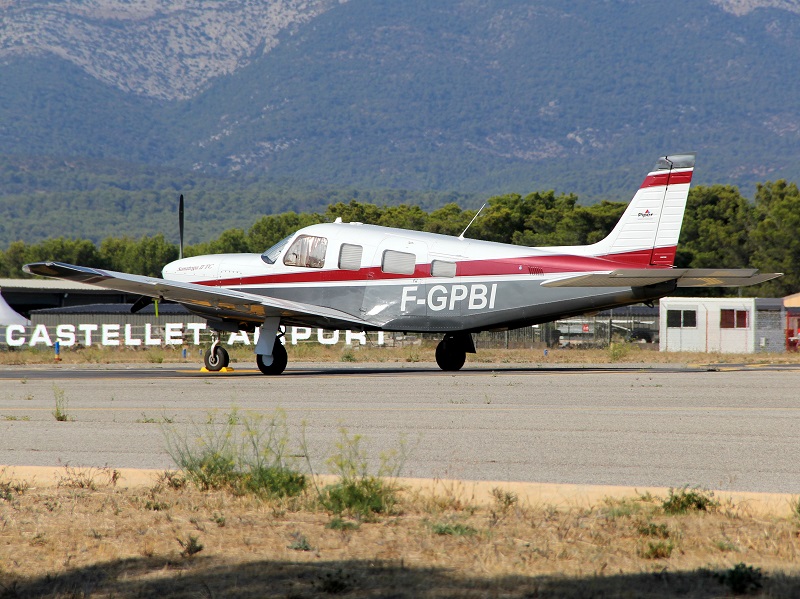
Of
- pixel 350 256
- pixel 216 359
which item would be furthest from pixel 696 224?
pixel 350 256

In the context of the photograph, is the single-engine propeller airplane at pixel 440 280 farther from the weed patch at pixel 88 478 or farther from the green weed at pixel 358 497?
the green weed at pixel 358 497

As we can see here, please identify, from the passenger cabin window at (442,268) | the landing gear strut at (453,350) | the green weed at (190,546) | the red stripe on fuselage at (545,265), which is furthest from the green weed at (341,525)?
the landing gear strut at (453,350)

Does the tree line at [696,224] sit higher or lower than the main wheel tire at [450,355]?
higher

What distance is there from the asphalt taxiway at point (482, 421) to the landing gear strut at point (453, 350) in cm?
187

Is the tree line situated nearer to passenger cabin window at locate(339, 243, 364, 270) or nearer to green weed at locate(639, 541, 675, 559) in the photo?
passenger cabin window at locate(339, 243, 364, 270)

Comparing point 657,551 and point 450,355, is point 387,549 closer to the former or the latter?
point 657,551

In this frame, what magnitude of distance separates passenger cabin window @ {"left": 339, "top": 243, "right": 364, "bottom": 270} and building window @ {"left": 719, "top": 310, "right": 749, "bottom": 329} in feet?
80.7

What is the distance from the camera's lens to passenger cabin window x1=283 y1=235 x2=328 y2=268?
24391mm

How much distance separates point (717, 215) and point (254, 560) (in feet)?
270

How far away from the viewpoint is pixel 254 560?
6.77m

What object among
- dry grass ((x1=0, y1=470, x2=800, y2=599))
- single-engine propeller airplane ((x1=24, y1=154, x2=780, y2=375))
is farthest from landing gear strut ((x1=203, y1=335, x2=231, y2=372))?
dry grass ((x1=0, y1=470, x2=800, y2=599))

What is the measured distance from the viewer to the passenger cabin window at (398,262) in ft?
76.3

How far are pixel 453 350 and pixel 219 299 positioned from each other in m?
5.39

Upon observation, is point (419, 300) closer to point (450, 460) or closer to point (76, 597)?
point (450, 460)
